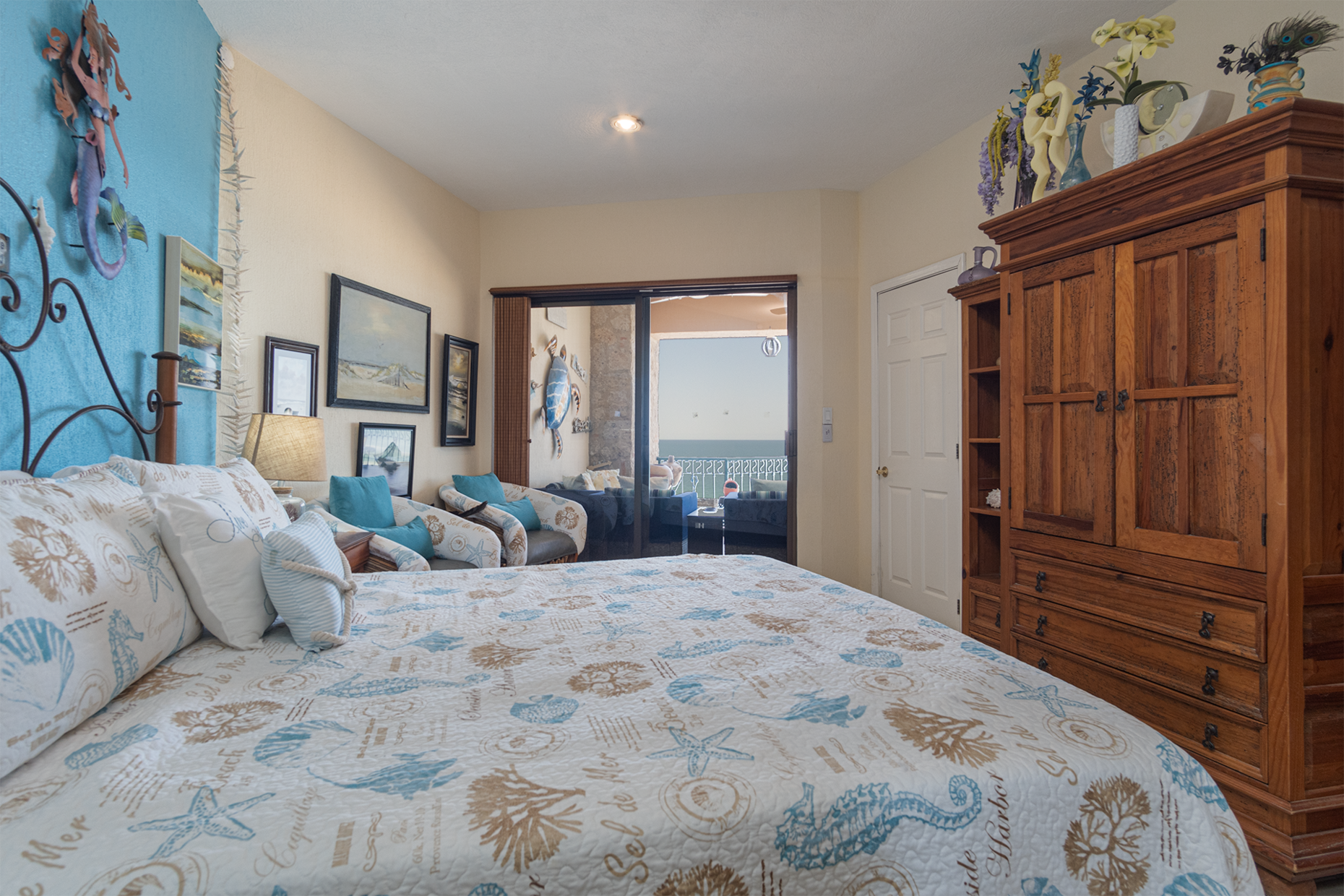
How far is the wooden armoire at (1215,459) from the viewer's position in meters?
1.56

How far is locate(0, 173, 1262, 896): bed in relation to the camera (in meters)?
0.74

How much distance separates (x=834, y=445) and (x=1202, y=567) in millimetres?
2855

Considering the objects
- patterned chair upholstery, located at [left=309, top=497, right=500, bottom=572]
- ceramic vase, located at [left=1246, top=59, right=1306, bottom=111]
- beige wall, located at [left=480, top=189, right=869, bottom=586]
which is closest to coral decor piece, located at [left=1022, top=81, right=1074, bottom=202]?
ceramic vase, located at [left=1246, top=59, right=1306, bottom=111]

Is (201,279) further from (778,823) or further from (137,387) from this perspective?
(778,823)

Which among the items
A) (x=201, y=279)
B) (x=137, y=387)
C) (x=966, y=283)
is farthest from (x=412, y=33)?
(x=966, y=283)

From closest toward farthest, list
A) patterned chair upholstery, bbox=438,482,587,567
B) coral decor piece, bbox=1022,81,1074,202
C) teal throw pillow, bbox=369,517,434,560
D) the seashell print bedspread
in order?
the seashell print bedspread → coral decor piece, bbox=1022,81,1074,202 → teal throw pillow, bbox=369,517,434,560 → patterned chair upholstery, bbox=438,482,587,567

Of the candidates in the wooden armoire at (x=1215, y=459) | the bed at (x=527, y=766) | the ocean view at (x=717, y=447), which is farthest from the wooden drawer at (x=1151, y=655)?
the ocean view at (x=717, y=447)

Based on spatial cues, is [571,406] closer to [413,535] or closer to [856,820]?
[413,535]

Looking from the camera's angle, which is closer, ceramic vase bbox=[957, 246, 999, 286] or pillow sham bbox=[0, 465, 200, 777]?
pillow sham bbox=[0, 465, 200, 777]

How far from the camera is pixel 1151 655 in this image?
1884 millimetres

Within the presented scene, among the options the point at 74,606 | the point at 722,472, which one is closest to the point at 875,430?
→ the point at 722,472

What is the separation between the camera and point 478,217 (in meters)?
5.03

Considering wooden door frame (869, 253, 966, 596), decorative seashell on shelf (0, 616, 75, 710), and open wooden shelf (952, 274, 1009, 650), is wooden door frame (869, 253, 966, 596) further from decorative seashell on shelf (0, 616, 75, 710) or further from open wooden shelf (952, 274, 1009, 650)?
decorative seashell on shelf (0, 616, 75, 710)

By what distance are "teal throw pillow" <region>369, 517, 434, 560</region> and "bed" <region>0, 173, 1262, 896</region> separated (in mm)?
1879
